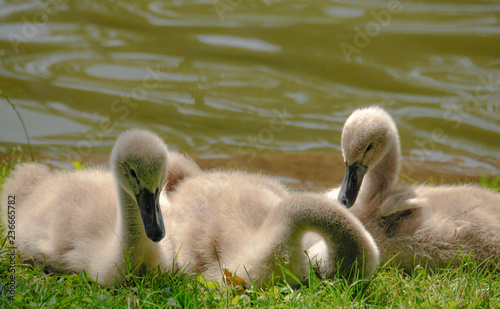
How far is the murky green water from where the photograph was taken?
701 cm

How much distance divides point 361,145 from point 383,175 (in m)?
0.33

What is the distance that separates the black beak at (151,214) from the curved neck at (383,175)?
4.78ft

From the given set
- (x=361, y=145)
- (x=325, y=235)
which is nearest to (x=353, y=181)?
(x=361, y=145)

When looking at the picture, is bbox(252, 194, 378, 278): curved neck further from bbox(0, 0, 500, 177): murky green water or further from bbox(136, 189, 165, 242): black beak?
bbox(0, 0, 500, 177): murky green water

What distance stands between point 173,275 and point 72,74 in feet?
16.8

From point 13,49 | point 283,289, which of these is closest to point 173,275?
point 283,289

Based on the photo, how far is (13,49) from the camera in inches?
328

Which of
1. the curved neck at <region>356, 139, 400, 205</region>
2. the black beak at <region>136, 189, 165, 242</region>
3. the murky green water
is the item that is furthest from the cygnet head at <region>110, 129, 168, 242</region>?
the murky green water

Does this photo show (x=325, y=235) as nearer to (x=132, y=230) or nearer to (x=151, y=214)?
(x=151, y=214)

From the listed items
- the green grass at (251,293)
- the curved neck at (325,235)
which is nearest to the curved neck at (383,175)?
the green grass at (251,293)

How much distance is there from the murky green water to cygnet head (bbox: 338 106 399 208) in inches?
107

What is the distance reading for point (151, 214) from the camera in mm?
3250

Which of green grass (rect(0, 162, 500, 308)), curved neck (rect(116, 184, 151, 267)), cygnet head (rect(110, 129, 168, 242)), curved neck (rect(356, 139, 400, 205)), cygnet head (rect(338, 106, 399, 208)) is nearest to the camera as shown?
green grass (rect(0, 162, 500, 308))

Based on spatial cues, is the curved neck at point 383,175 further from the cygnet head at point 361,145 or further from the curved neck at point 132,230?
the curved neck at point 132,230
